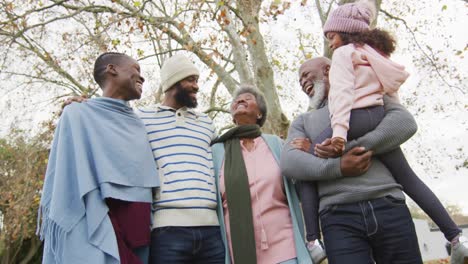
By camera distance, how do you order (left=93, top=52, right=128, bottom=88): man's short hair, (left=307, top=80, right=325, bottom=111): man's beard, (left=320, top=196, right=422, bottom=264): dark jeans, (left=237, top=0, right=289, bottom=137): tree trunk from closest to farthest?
(left=320, top=196, right=422, bottom=264): dark jeans, (left=307, top=80, right=325, bottom=111): man's beard, (left=93, top=52, right=128, bottom=88): man's short hair, (left=237, top=0, right=289, bottom=137): tree trunk

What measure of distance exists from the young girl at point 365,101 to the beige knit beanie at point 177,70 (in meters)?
1.14

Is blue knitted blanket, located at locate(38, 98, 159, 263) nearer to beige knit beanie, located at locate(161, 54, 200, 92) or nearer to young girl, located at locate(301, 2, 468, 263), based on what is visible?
beige knit beanie, located at locate(161, 54, 200, 92)

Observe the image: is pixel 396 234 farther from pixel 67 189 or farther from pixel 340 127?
pixel 67 189

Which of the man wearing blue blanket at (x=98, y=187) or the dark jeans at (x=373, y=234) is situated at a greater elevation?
the man wearing blue blanket at (x=98, y=187)

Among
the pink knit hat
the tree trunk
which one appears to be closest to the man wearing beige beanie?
the pink knit hat

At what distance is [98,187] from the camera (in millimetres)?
2451

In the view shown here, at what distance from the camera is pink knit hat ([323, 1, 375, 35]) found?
2.69 m

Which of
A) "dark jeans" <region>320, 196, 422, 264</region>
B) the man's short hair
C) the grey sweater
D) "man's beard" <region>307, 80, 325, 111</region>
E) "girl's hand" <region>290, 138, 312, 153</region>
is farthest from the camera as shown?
the man's short hair

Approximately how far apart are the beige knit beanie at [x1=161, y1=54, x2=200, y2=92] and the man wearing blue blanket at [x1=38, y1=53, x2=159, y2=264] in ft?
1.61

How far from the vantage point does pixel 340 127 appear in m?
2.34

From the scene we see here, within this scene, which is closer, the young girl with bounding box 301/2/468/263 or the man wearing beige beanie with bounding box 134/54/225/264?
the young girl with bounding box 301/2/468/263

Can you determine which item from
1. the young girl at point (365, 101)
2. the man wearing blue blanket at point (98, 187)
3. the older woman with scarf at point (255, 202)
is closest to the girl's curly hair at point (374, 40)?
the young girl at point (365, 101)

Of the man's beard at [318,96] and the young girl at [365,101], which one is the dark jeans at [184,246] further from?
the man's beard at [318,96]

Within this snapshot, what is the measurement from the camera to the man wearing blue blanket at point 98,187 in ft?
7.49
